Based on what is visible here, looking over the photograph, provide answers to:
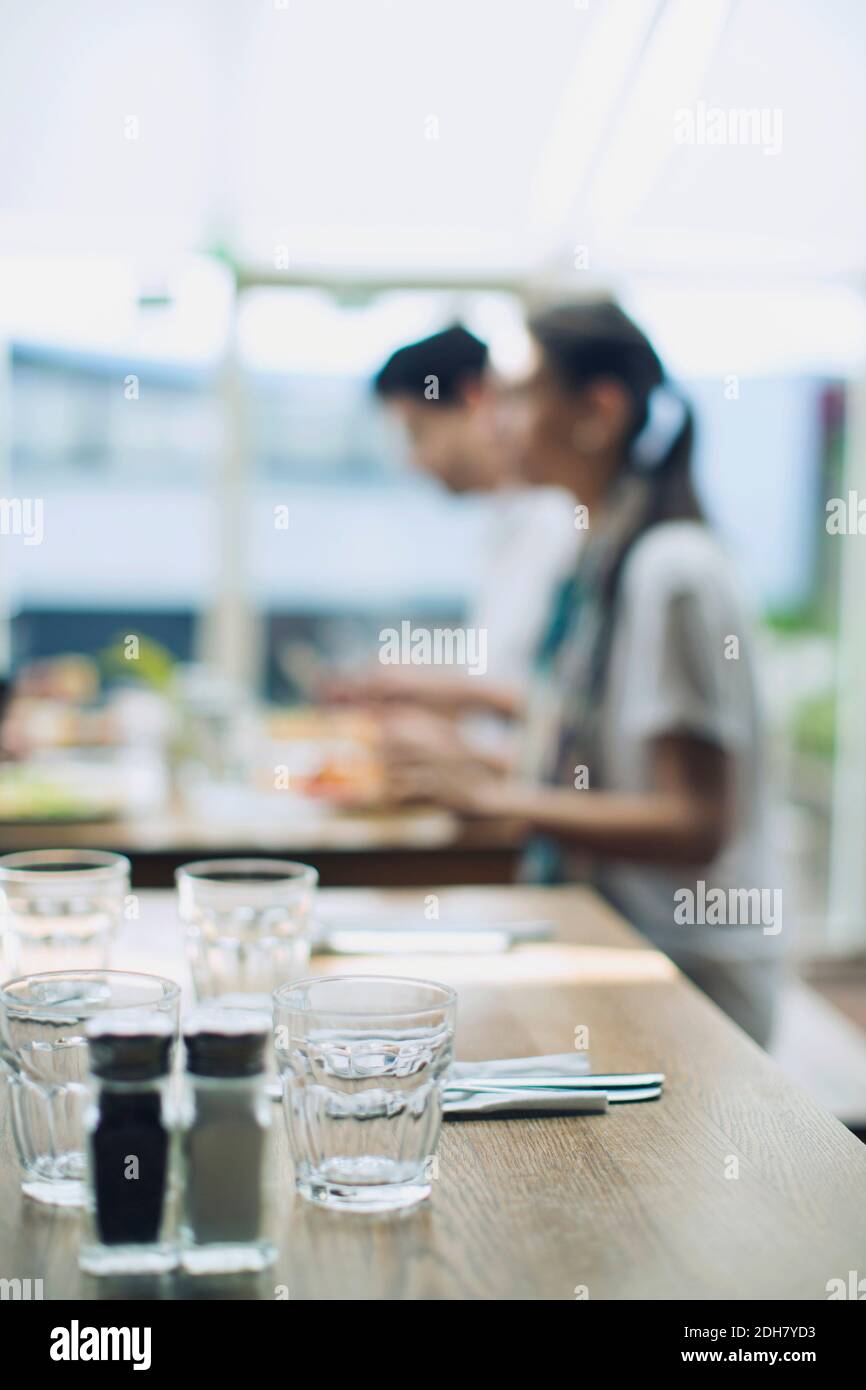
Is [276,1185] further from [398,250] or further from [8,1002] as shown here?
[398,250]

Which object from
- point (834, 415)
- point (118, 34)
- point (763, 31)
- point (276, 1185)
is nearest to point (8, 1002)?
point (276, 1185)

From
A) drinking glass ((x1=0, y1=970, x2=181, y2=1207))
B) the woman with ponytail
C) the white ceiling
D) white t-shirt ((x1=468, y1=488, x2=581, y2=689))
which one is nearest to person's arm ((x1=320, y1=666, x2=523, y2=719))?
white t-shirt ((x1=468, y1=488, x2=581, y2=689))

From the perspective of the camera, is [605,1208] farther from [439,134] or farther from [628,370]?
[439,134]

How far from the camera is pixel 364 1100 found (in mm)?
784

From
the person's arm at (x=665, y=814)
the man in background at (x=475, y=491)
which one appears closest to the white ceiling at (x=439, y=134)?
the man in background at (x=475, y=491)

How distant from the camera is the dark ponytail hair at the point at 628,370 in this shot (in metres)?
2.08

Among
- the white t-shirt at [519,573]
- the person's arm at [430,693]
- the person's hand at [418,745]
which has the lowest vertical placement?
the person's hand at [418,745]

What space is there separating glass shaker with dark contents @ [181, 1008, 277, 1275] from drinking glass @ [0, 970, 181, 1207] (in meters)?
0.10

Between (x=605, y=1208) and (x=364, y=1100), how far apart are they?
151mm

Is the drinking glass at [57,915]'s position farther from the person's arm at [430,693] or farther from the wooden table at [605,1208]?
the person's arm at [430,693]

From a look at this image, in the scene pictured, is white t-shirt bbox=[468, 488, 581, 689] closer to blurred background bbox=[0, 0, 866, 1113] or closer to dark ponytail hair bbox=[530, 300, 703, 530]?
blurred background bbox=[0, 0, 866, 1113]

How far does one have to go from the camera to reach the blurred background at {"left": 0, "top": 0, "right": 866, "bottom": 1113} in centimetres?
342

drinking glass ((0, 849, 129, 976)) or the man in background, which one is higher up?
the man in background

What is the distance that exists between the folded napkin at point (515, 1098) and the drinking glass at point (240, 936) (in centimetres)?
20
